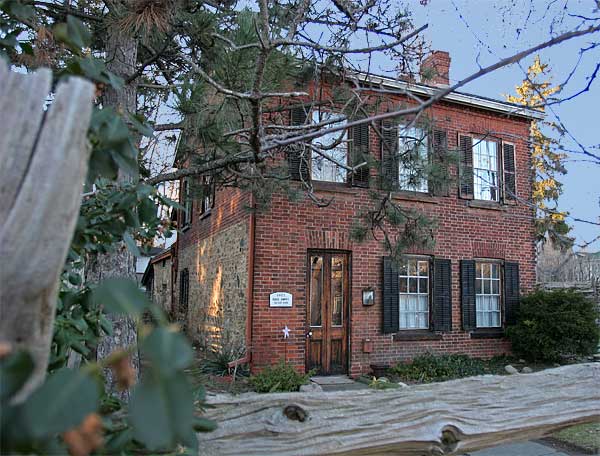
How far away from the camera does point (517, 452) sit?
6.17 meters

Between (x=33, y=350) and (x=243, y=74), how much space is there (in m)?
5.13

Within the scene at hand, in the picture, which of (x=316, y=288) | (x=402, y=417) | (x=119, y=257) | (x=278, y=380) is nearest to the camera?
(x=402, y=417)

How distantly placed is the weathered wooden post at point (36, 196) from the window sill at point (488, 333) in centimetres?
1179

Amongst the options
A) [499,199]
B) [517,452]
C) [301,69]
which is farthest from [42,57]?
[499,199]

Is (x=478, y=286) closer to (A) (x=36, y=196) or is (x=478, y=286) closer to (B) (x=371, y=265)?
(B) (x=371, y=265)

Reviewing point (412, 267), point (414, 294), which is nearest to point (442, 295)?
point (414, 294)

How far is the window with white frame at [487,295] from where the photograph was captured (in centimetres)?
1192

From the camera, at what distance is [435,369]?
10047 millimetres

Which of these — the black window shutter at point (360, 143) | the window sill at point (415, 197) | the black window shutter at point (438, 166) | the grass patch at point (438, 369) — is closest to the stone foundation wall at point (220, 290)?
the black window shutter at point (360, 143)

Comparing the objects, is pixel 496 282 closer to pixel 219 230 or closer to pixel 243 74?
pixel 219 230

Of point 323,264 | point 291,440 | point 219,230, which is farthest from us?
point 219,230

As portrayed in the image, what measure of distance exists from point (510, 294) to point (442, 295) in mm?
2013

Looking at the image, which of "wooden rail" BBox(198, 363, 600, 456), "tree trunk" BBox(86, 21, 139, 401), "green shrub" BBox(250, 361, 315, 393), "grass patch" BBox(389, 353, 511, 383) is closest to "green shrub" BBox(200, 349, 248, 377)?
"green shrub" BBox(250, 361, 315, 393)

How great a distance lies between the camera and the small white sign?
31.5ft
